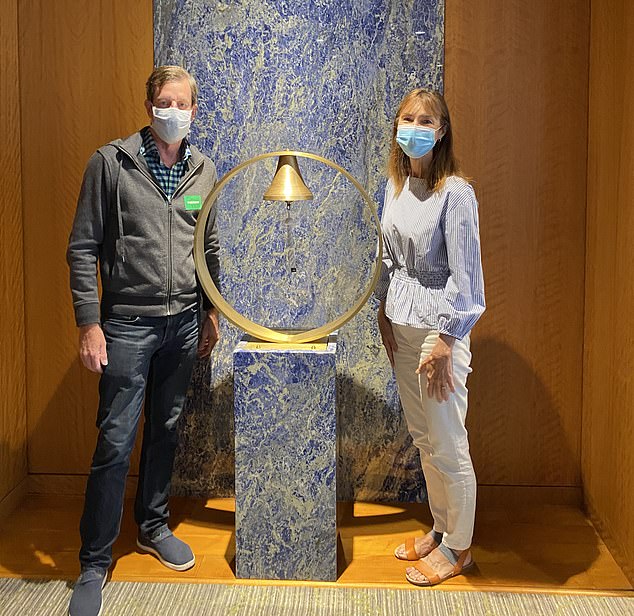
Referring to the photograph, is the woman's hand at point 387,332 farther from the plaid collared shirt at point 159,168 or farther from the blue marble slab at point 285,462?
the plaid collared shirt at point 159,168

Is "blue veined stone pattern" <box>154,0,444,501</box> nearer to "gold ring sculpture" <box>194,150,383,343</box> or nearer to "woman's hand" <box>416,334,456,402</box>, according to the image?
"gold ring sculpture" <box>194,150,383,343</box>

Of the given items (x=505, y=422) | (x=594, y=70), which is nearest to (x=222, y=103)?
(x=594, y=70)

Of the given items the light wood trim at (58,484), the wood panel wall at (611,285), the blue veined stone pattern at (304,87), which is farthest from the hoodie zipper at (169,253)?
the wood panel wall at (611,285)

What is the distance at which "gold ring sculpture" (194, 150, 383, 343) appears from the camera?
2949 millimetres

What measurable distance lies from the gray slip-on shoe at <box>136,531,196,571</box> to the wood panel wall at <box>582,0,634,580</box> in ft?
4.58

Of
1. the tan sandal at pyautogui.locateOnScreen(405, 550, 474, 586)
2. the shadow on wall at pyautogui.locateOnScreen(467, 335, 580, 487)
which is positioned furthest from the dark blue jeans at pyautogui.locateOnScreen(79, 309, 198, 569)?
the shadow on wall at pyautogui.locateOnScreen(467, 335, 580, 487)

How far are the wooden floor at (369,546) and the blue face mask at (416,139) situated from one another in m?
1.34

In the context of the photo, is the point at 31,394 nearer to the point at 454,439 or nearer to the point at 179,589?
the point at 179,589

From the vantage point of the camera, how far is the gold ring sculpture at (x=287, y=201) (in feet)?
9.68

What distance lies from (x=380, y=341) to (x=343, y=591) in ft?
3.16

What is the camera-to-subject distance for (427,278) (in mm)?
2963

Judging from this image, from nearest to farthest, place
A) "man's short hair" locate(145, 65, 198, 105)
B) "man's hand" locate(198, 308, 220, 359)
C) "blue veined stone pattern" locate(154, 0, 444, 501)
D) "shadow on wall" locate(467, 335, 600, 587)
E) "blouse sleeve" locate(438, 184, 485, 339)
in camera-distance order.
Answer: "blouse sleeve" locate(438, 184, 485, 339)
"man's short hair" locate(145, 65, 198, 105)
"man's hand" locate(198, 308, 220, 359)
"blue veined stone pattern" locate(154, 0, 444, 501)
"shadow on wall" locate(467, 335, 600, 587)

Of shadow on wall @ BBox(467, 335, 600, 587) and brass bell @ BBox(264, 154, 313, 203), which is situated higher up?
brass bell @ BBox(264, 154, 313, 203)

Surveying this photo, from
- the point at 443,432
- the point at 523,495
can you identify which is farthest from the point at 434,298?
the point at 523,495
